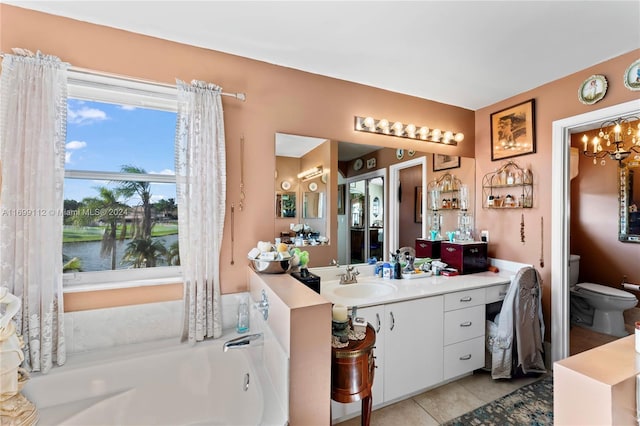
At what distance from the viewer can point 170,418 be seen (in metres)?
1.56

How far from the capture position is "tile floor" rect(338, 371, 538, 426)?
1.80m

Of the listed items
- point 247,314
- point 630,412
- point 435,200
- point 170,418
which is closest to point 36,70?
point 247,314

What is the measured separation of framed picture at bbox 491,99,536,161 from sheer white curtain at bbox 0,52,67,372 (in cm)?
342

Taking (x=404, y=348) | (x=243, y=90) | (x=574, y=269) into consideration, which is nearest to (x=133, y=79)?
(x=243, y=90)

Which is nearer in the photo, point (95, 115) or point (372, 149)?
point (95, 115)

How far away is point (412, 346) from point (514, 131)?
7.24ft

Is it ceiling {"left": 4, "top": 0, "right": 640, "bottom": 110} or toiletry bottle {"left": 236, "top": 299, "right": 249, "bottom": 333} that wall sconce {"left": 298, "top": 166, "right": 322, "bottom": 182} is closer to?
ceiling {"left": 4, "top": 0, "right": 640, "bottom": 110}

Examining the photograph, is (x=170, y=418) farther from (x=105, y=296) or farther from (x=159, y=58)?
(x=159, y=58)

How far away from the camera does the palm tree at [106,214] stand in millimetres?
1740

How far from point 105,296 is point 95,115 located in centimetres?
114

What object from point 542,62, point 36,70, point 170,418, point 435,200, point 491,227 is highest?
point 542,62

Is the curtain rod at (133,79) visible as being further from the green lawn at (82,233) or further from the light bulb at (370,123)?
the light bulb at (370,123)

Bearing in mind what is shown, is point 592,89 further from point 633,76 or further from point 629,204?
point 629,204

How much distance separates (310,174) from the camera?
87.4 inches
